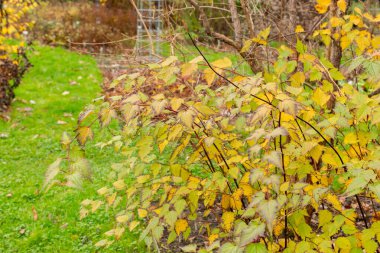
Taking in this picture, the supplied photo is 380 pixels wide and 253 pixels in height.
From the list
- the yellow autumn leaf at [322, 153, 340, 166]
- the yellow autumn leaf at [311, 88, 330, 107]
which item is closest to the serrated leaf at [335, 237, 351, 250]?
the yellow autumn leaf at [322, 153, 340, 166]

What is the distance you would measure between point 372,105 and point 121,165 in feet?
4.49

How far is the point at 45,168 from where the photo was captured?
6.30 metres

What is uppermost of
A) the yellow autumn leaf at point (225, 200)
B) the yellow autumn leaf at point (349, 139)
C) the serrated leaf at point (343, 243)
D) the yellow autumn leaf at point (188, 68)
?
the yellow autumn leaf at point (188, 68)

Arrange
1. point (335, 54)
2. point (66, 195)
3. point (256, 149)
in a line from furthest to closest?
point (66, 195) → point (335, 54) → point (256, 149)

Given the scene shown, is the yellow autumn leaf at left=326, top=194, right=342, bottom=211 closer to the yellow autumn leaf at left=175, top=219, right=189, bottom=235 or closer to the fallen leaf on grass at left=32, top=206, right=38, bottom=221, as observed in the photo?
the yellow autumn leaf at left=175, top=219, right=189, bottom=235

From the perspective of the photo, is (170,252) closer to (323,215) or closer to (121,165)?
(121,165)

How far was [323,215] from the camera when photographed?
2324mm

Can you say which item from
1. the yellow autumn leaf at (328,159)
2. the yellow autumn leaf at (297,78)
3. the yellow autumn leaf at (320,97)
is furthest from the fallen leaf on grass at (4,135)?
the yellow autumn leaf at (328,159)

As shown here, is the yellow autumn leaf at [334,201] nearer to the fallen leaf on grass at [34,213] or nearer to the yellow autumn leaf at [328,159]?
the yellow autumn leaf at [328,159]

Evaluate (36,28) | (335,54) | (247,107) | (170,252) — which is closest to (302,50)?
(247,107)

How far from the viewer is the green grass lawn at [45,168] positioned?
4.56m

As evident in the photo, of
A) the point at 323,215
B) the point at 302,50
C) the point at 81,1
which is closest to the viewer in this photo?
the point at 323,215

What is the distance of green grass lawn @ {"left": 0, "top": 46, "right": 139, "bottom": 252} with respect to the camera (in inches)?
180

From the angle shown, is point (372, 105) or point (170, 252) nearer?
point (372, 105)
